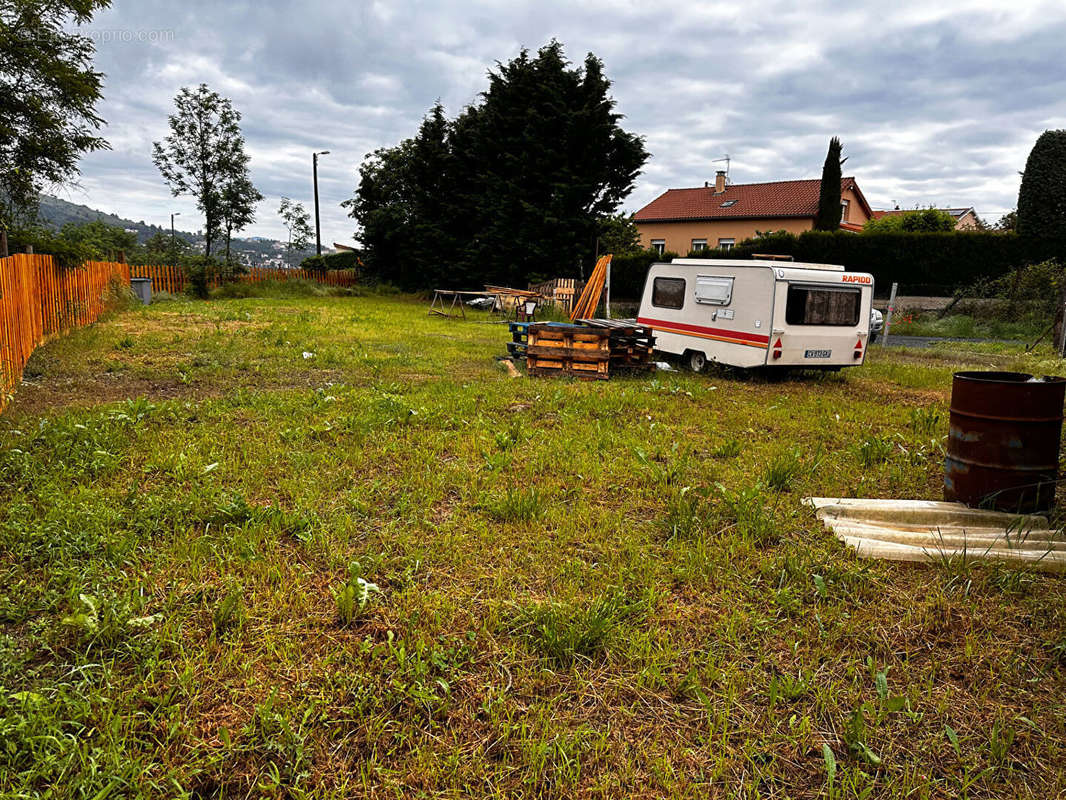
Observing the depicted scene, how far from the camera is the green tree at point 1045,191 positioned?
2264 cm

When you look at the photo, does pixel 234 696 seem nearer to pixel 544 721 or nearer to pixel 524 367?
pixel 544 721

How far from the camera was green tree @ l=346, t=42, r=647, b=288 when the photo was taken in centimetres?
2859

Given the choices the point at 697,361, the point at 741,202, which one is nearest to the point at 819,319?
the point at 697,361

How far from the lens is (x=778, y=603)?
10.7ft

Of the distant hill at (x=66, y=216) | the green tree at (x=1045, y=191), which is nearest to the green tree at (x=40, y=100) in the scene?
the distant hill at (x=66, y=216)

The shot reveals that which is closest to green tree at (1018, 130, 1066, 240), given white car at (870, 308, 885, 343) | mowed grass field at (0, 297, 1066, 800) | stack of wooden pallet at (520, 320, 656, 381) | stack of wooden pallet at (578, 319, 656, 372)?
white car at (870, 308, 885, 343)

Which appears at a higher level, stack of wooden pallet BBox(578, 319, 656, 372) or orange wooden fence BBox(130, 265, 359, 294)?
orange wooden fence BBox(130, 265, 359, 294)

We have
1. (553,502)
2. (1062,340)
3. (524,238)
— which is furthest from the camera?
(524,238)

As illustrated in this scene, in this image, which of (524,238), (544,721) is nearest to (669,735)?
(544,721)

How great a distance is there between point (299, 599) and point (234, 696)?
700 mm

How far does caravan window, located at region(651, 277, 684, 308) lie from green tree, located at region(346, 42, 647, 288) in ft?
53.9

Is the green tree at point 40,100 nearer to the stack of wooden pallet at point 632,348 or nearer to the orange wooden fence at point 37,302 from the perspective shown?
the orange wooden fence at point 37,302

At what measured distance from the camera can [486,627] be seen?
2957 mm

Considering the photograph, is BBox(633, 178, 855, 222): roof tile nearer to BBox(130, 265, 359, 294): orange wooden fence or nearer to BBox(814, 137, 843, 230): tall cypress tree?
BBox(814, 137, 843, 230): tall cypress tree
